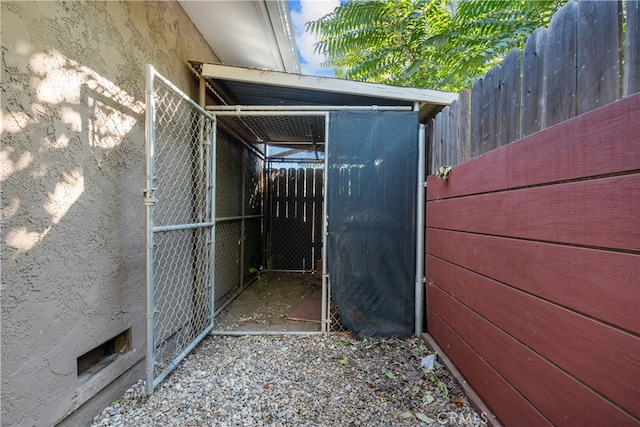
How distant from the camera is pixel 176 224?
2311mm

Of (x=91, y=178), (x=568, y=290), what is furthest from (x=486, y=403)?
(x=91, y=178)

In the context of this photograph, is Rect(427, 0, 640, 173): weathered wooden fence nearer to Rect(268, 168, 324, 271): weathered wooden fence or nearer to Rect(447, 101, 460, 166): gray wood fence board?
Rect(447, 101, 460, 166): gray wood fence board

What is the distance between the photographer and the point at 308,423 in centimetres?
161

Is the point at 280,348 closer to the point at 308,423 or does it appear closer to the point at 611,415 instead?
the point at 308,423

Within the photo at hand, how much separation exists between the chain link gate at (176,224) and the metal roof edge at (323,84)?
0.42 m

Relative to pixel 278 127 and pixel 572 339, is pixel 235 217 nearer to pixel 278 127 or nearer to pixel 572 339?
pixel 278 127

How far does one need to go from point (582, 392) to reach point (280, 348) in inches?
79.6

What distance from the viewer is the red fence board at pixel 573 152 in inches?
32.4

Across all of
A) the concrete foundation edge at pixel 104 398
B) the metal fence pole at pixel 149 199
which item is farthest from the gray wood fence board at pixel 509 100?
the concrete foundation edge at pixel 104 398

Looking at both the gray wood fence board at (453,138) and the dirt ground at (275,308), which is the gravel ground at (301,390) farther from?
the gray wood fence board at (453,138)

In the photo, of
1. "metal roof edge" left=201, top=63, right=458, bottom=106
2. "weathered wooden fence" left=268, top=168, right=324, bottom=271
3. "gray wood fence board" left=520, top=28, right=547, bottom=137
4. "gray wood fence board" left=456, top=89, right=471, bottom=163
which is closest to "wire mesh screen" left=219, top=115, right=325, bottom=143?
"metal roof edge" left=201, top=63, right=458, bottom=106

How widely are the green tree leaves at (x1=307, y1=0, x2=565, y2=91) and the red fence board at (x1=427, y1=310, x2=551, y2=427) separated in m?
3.00

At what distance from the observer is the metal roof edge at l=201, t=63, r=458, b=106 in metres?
2.53

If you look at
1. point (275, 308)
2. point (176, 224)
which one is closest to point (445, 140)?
→ point (176, 224)
